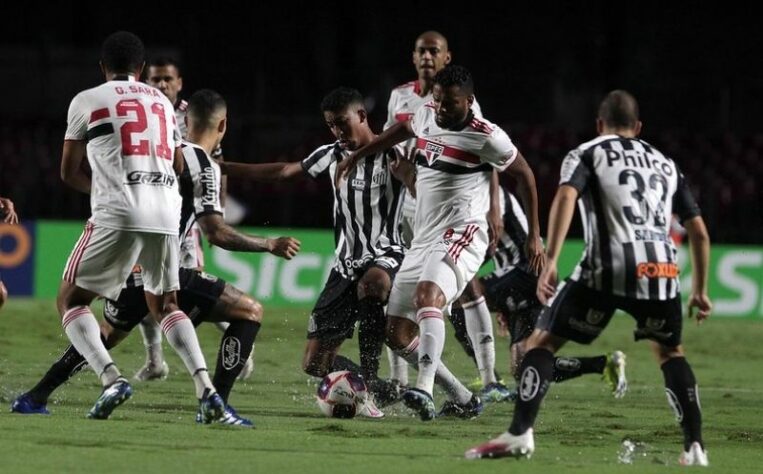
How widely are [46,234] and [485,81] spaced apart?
888 centimetres

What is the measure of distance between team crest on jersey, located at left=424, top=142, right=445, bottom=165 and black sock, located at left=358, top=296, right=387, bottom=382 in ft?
3.32

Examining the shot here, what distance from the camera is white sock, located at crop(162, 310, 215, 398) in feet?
24.4

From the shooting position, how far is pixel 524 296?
1031 cm

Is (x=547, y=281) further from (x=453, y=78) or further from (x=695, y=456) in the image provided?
(x=453, y=78)

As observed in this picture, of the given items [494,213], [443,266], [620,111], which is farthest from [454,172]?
[620,111]

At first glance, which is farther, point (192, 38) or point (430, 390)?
point (192, 38)

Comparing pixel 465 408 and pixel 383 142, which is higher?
pixel 383 142

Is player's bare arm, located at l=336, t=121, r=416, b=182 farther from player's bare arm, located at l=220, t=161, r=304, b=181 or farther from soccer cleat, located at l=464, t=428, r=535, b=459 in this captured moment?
soccer cleat, located at l=464, t=428, r=535, b=459

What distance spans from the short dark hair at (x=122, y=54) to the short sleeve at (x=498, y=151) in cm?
196

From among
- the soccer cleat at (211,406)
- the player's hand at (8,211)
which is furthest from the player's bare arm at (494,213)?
the player's hand at (8,211)

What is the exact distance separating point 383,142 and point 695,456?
2893mm

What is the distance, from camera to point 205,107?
823 centimetres

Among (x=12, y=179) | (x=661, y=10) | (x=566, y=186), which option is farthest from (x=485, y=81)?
(x=566, y=186)

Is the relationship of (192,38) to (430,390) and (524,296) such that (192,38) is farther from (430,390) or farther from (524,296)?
(430,390)
